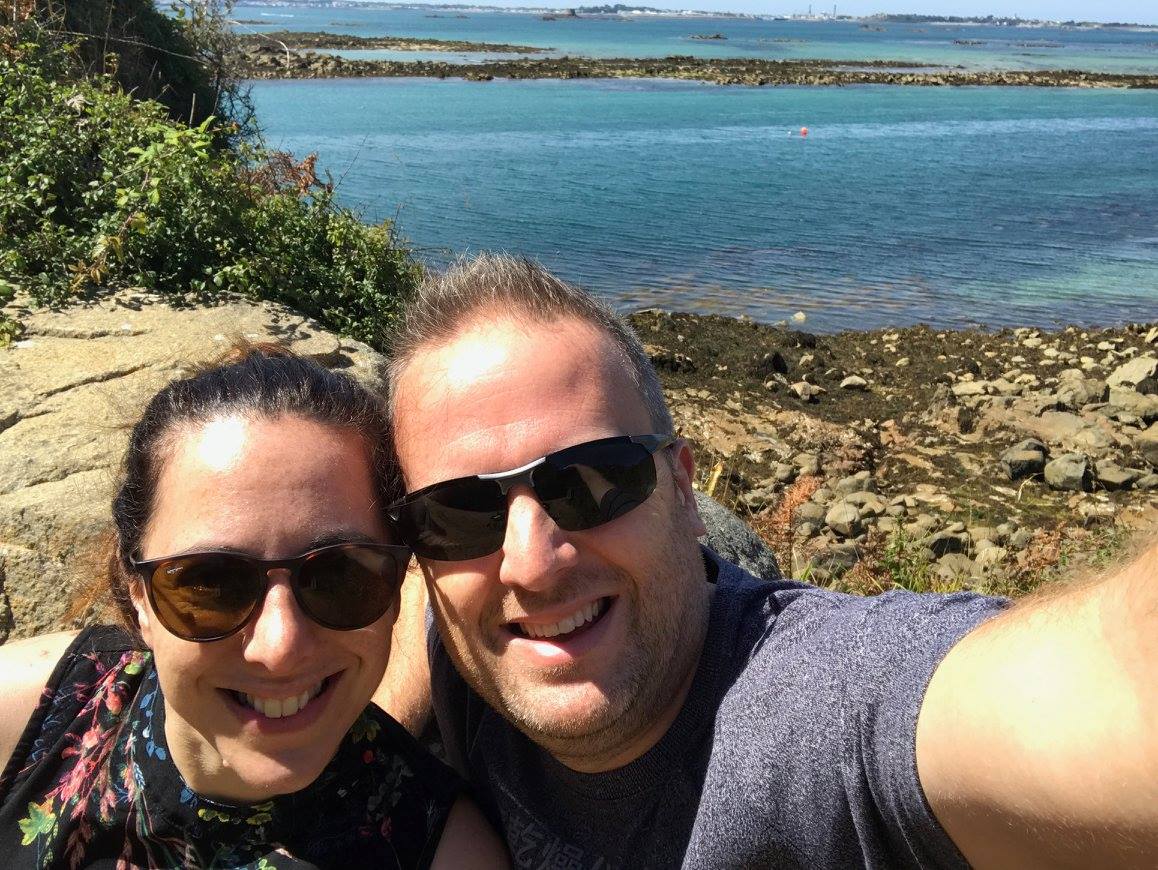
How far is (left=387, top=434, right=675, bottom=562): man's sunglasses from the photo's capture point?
223cm

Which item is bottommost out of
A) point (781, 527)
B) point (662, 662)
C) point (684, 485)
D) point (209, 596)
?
point (781, 527)

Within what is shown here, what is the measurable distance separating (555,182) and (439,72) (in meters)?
37.4

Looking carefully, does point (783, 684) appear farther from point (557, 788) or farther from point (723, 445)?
point (723, 445)

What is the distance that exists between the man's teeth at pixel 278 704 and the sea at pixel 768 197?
448 centimetres

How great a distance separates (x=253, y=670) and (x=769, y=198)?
86.3ft

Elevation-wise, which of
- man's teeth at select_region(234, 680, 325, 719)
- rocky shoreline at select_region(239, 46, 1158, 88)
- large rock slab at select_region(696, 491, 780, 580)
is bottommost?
large rock slab at select_region(696, 491, 780, 580)

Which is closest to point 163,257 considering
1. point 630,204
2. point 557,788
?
point 557,788

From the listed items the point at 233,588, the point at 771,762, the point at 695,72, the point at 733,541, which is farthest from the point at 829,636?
the point at 695,72

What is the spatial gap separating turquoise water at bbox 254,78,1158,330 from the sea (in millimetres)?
89

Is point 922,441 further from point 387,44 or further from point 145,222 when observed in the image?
point 387,44

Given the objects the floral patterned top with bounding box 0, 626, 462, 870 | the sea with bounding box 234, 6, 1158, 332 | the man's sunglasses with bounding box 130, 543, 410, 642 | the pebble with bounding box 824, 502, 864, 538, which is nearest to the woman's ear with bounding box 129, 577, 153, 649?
the man's sunglasses with bounding box 130, 543, 410, 642

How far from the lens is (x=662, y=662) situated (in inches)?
85.7

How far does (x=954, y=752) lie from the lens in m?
1.51

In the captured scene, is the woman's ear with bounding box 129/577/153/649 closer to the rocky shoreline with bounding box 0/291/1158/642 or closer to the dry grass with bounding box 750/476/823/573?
the rocky shoreline with bounding box 0/291/1158/642
